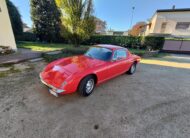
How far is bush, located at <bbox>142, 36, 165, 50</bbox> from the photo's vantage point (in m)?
11.9

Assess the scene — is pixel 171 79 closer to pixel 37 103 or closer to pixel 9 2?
pixel 37 103

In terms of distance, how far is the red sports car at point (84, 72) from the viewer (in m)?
2.65

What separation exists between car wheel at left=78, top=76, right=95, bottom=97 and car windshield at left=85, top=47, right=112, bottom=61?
3.03 ft

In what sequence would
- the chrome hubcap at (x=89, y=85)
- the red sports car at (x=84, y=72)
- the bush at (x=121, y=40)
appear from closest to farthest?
the red sports car at (x=84, y=72) → the chrome hubcap at (x=89, y=85) → the bush at (x=121, y=40)

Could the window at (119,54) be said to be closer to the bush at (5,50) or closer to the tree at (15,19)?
the bush at (5,50)

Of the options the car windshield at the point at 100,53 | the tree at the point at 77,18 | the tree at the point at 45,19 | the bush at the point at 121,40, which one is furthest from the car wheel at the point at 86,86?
the tree at the point at 45,19

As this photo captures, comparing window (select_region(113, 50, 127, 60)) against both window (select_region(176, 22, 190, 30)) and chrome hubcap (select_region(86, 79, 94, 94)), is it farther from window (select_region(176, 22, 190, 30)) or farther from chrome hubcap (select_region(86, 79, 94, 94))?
window (select_region(176, 22, 190, 30))

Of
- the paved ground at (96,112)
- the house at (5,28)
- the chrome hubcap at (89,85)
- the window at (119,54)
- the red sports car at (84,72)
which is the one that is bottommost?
the paved ground at (96,112)

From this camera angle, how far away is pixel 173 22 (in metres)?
17.5

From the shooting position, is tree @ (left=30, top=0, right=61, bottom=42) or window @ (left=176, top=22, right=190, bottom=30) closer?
tree @ (left=30, top=0, right=61, bottom=42)

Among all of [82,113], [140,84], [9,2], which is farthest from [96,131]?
[9,2]

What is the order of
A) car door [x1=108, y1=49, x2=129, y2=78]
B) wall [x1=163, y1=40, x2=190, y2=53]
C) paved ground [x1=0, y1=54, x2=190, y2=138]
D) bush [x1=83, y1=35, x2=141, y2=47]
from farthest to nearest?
bush [x1=83, y1=35, x2=141, y2=47] < wall [x1=163, y1=40, x2=190, y2=53] < car door [x1=108, y1=49, x2=129, y2=78] < paved ground [x1=0, y1=54, x2=190, y2=138]

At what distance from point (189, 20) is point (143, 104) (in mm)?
21158

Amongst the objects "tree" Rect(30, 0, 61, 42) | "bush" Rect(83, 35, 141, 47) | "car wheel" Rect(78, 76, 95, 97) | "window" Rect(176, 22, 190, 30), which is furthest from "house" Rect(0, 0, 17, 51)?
"window" Rect(176, 22, 190, 30)
